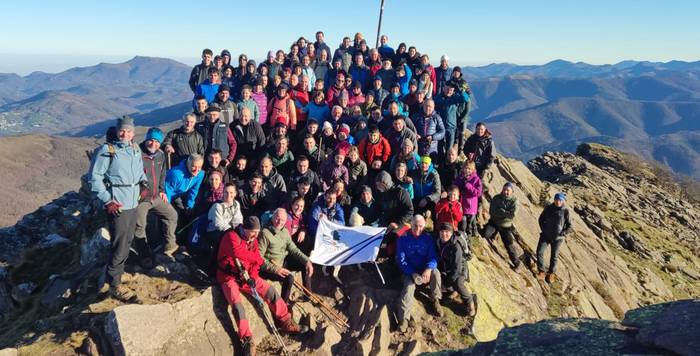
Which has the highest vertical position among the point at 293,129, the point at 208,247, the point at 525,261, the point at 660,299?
the point at 293,129

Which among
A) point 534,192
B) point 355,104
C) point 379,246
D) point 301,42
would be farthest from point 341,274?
point 534,192

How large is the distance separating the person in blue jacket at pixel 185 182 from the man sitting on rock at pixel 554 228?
13229 mm

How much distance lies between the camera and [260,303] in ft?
37.2

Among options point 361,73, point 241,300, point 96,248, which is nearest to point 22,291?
point 96,248

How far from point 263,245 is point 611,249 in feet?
80.8

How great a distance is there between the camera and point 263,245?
11.7 meters

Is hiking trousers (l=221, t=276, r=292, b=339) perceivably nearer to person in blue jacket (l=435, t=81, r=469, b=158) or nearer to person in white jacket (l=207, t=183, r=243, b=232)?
person in white jacket (l=207, t=183, r=243, b=232)

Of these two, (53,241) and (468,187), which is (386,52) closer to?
(468,187)

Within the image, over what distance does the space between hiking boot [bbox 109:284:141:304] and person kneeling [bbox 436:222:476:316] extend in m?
8.32

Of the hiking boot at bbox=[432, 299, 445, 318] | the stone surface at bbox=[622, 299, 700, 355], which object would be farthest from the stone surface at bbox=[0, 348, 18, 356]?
the stone surface at bbox=[622, 299, 700, 355]

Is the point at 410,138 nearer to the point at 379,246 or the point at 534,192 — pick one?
the point at 379,246

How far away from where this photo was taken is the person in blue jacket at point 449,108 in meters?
19.2

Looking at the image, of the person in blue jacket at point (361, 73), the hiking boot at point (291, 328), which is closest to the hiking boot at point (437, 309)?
the hiking boot at point (291, 328)

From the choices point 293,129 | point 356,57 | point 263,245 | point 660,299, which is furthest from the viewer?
point 660,299
